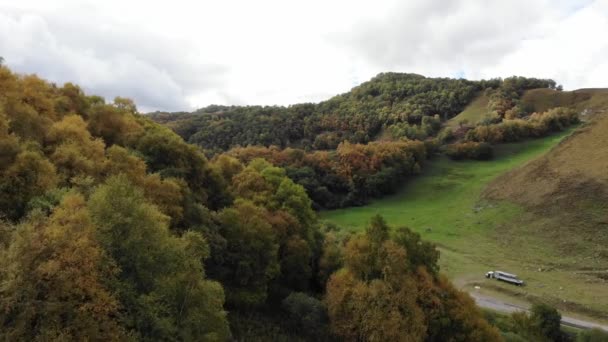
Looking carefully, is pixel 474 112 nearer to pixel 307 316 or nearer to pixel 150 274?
pixel 307 316

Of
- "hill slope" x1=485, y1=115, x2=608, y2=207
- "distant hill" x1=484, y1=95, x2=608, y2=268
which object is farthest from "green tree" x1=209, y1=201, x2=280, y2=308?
"hill slope" x1=485, y1=115, x2=608, y2=207

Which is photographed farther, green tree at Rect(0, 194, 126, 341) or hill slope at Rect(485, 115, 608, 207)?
hill slope at Rect(485, 115, 608, 207)

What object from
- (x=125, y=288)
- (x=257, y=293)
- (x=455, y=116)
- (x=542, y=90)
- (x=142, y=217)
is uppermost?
(x=542, y=90)

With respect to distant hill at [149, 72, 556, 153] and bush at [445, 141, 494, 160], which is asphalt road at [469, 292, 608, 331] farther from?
distant hill at [149, 72, 556, 153]

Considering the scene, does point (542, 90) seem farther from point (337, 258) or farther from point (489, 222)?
point (337, 258)

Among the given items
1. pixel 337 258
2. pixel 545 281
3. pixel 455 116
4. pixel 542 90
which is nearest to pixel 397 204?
pixel 545 281
